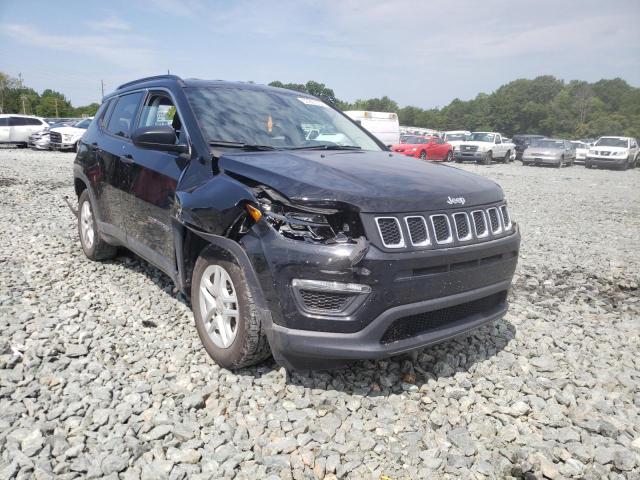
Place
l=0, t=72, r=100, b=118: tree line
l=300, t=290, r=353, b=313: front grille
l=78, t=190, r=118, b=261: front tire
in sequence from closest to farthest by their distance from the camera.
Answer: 1. l=300, t=290, r=353, b=313: front grille
2. l=78, t=190, r=118, b=261: front tire
3. l=0, t=72, r=100, b=118: tree line

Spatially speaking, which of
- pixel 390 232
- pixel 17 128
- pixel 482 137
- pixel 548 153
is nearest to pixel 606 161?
pixel 548 153

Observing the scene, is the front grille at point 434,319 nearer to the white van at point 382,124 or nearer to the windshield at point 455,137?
the white van at point 382,124

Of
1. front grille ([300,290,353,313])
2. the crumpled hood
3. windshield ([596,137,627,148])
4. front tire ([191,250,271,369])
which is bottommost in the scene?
front tire ([191,250,271,369])

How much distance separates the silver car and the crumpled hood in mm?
26170

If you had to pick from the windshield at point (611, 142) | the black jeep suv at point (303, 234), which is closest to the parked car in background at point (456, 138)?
the windshield at point (611, 142)

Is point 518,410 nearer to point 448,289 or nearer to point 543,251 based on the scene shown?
point 448,289

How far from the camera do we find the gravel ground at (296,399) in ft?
7.64

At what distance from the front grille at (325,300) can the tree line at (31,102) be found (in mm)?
77790

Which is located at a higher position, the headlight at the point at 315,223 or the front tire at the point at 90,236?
the headlight at the point at 315,223

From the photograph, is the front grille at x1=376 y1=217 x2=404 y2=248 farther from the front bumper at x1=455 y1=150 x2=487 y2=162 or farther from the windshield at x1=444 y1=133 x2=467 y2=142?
the windshield at x1=444 y1=133 x2=467 y2=142

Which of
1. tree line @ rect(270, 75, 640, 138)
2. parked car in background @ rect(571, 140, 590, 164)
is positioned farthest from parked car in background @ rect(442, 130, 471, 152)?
tree line @ rect(270, 75, 640, 138)

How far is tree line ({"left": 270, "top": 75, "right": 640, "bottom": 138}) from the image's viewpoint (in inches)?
3469

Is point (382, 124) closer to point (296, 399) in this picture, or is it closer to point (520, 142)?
point (520, 142)

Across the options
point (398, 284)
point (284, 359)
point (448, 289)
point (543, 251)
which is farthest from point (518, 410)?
point (543, 251)
